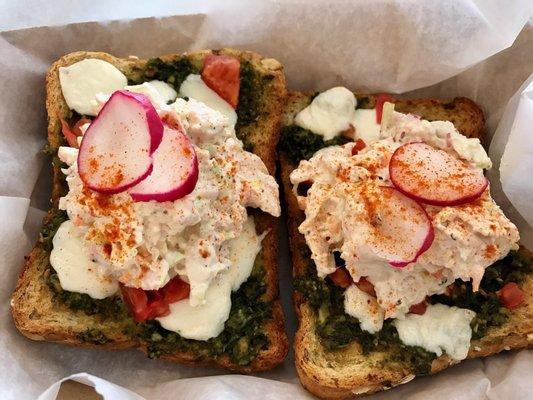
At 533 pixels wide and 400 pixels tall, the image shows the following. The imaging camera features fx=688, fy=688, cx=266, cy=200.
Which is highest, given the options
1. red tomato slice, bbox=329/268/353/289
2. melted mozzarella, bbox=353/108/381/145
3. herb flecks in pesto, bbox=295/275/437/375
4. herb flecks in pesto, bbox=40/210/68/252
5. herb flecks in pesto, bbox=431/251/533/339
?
melted mozzarella, bbox=353/108/381/145

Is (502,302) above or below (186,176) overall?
below

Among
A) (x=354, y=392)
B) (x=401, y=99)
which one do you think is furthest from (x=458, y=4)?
(x=354, y=392)

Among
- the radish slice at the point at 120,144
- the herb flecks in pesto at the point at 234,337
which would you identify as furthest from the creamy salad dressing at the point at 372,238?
the radish slice at the point at 120,144

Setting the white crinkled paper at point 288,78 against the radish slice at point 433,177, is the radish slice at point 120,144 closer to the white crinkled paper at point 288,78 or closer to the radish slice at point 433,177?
the white crinkled paper at point 288,78

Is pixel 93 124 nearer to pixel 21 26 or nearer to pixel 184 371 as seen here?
pixel 21 26

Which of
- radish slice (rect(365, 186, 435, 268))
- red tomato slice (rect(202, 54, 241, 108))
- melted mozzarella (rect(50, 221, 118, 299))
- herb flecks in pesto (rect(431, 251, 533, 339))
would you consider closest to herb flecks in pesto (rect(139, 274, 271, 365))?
melted mozzarella (rect(50, 221, 118, 299))

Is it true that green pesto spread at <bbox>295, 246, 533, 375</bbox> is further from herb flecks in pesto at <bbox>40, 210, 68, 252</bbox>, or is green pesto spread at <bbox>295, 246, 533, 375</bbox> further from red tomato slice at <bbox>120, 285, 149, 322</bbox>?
herb flecks in pesto at <bbox>40, 210, 68, 252</bbox>

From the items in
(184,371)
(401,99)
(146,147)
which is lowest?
(184,371)

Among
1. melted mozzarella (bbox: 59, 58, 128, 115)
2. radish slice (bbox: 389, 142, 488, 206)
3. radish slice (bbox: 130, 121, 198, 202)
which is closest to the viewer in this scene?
radish slice (bbox: 130, 121, 198, 202)
